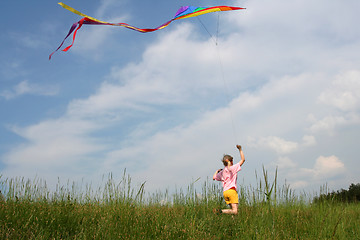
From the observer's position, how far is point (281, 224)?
648 cm

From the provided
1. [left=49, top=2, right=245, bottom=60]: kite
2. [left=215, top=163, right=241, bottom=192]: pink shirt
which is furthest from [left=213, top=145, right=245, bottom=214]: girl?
[left=49, top=2, right=245, bottom=60]: kite

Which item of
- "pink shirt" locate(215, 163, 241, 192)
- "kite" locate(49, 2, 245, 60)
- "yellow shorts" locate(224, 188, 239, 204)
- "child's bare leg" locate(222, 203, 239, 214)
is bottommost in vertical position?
"child's bare leg" locate(222, 203, 239, 214)

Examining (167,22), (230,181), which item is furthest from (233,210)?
(167,22)

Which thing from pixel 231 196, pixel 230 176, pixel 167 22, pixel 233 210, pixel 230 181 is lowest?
pixel 233 210

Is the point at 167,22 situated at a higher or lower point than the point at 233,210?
higher

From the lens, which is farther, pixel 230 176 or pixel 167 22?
pixel 230 176

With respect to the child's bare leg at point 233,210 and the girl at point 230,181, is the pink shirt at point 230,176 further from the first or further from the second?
the child's bare leg at point 233,210

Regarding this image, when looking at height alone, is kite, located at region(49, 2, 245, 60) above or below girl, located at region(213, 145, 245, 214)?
above

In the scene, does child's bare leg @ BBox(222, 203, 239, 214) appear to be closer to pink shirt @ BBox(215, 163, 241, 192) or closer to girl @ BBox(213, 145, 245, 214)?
girl @ BBox(213, 145, 245, 214)

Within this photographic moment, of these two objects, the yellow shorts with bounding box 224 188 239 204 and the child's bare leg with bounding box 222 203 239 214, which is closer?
the child's bare leg with bounding box 222 203 239 214

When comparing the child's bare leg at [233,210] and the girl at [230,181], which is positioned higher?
the girl at [230,181]

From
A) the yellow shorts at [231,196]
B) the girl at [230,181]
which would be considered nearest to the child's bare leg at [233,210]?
the girl at [230,181]

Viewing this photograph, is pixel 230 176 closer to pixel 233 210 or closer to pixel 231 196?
pixel 231 196

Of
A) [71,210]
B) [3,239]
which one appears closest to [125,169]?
[71,210]
